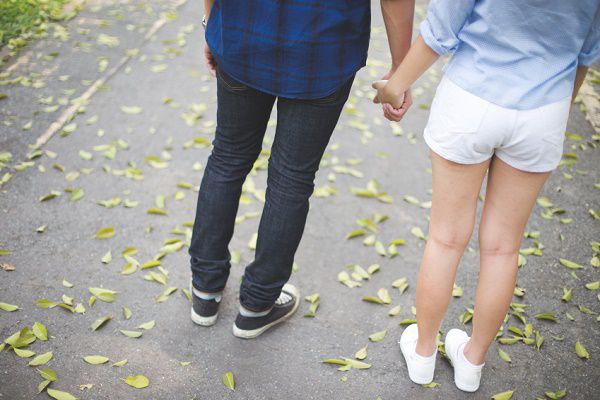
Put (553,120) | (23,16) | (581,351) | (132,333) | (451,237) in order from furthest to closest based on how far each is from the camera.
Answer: (23,16) < (581,351) < (132,333) < (451,237) < (553,120)

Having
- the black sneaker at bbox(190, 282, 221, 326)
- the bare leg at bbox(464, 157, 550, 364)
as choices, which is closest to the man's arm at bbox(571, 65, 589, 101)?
the bare leg at bbox(464, 157, 550, 364)

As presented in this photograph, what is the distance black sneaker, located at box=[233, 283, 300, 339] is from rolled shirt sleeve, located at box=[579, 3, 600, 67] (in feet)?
5.49

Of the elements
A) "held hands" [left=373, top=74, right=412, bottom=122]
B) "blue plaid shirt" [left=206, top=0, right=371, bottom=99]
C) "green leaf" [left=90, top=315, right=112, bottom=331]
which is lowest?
"green leaf" [left=90, top=315, right=112, bottom=331]

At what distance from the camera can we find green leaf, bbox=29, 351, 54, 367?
7.84 feet

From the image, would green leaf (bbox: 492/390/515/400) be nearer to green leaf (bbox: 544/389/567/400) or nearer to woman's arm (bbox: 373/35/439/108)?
green leaf (bbox: 544/389/567/400)

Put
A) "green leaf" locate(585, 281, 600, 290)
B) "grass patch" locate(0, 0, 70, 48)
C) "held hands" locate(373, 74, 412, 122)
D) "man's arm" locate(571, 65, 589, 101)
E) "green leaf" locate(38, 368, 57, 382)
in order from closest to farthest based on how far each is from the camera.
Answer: "man's arm" locate(571, 65, 589, 101), "held hands" locate(373, 74, 412, 122), "green leaf" locate(38, 368, 57, 382), "green leaf" locate(585, 281, 600, 290), "grass patch" locate(0, 0, 70, 48)

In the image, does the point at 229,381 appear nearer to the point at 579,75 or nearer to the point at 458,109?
the point at 458,109

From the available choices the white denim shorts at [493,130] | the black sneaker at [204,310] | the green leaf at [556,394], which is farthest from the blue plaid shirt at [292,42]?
the green leaf at [556,394]

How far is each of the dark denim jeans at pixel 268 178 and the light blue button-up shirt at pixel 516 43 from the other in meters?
0.43

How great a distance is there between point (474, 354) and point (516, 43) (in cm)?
137

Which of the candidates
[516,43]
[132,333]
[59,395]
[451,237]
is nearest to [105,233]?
[132,333]

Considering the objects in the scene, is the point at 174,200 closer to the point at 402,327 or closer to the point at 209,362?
the point at 209,362

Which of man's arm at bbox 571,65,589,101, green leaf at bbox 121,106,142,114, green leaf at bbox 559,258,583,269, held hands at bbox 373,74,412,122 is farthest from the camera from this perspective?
green leaf at bbox 121,106,142,114

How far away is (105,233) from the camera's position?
318cm
